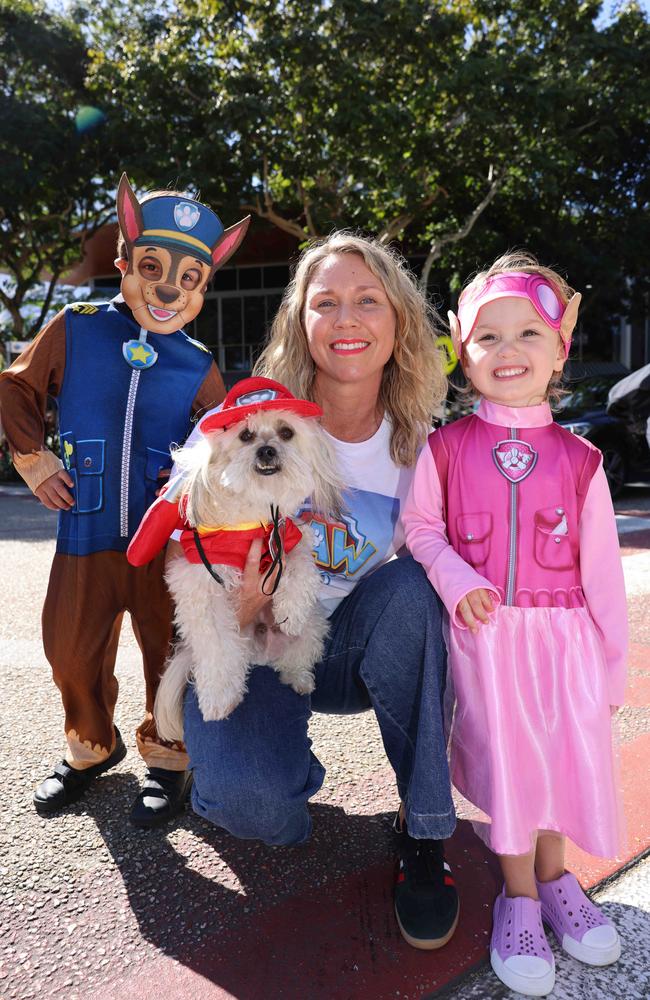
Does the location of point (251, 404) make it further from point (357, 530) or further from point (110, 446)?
point (110, 446)

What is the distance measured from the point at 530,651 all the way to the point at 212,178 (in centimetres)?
1313

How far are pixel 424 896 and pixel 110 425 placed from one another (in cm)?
183

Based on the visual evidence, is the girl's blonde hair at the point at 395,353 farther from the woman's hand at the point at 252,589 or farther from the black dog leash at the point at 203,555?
the black dog leash at the point at 203,555

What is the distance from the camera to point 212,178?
13.4m

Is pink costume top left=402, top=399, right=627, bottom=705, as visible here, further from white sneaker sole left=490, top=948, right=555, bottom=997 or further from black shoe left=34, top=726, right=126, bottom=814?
black shoe left=34, top=726, right=126, bottom=814

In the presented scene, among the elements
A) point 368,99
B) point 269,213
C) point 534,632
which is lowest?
point 534,632

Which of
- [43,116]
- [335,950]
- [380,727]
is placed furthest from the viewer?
[43,116]

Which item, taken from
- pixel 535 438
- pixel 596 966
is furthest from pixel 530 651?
pixel 596 966

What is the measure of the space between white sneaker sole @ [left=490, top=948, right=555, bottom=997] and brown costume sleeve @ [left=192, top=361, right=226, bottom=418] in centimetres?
202

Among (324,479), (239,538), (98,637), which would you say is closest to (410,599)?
→ (324,479)

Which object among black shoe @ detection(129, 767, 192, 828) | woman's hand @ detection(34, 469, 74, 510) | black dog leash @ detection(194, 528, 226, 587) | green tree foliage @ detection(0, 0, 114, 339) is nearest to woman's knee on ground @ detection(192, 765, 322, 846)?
black shoe @ detection(129, 767, 192, 828)

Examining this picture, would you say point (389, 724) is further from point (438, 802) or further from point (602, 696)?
point (602, 696)

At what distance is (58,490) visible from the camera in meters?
2.68

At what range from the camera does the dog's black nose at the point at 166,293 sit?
9.09 feet
